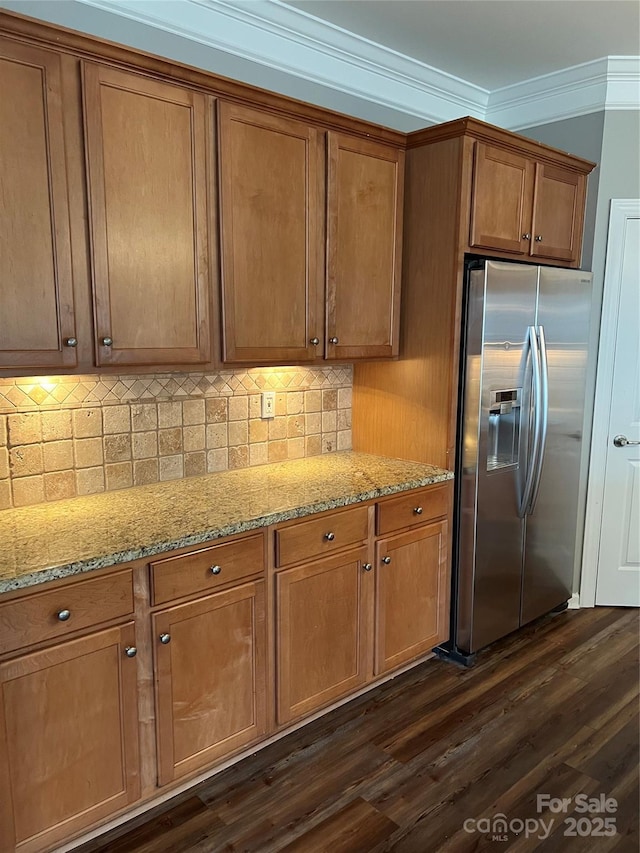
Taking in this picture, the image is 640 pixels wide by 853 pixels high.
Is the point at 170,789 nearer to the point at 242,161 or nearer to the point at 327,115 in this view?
the point at 242,161

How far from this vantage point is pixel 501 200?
2.75 m

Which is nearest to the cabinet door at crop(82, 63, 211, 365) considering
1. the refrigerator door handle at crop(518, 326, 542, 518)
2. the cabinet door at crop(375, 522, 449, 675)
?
the cabinet door at crop(375, 522, 449, 675)

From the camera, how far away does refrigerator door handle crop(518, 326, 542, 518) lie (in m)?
2.83

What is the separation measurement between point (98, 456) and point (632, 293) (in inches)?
107

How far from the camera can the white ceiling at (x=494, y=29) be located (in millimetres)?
2537

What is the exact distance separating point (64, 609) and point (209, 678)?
1.91 ft

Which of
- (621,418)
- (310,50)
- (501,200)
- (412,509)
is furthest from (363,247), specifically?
(621,418)

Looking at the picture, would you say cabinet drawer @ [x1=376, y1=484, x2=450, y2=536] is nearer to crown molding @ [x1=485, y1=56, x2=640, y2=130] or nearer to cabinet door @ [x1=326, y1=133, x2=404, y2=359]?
cabinet door @ [x1=326, y1=133, x2=404, y2=359]

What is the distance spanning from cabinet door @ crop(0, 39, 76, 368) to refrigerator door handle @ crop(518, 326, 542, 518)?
196 centimetres

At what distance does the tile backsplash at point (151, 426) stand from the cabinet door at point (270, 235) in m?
0.36

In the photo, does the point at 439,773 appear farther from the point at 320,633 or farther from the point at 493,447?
the point at 493,447

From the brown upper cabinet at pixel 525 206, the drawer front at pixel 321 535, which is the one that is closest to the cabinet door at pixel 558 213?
the brown upper cabinet at pixel 525 206

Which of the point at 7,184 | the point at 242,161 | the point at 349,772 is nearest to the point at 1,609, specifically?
the point at 7,184

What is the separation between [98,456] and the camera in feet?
7.63
